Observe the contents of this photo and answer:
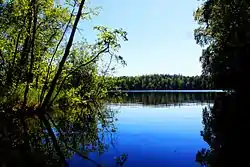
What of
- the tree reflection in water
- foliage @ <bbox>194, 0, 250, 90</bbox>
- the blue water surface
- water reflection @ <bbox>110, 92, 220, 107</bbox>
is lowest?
the blue water surface

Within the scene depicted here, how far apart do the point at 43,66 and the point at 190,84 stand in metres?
152

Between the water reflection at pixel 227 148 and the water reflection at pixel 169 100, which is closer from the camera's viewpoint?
the water reflection at pixel 227 148

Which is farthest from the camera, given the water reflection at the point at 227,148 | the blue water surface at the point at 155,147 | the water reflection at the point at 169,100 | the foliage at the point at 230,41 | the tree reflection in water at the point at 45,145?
the water reflection at the point at 169,100

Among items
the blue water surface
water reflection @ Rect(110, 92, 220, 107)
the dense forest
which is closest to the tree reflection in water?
the blue water surface

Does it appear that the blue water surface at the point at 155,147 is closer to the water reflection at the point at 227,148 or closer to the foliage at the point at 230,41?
the water reflection at the point at 227,148

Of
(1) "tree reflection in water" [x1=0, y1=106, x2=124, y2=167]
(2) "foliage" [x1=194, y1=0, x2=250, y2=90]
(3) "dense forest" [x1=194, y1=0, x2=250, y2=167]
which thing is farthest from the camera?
(2) "foliage" [x1=194, y1=0, x2=250, y2=90]

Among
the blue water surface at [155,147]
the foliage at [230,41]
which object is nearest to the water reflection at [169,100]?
the foliage at [230,41]

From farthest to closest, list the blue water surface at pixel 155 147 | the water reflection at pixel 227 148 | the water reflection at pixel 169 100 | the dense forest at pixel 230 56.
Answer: the water reflection at pixel 169 100, the dense forest at pixel 230 56, the blue water surface at pixel 155 147, the water reflection at pixel 227 148

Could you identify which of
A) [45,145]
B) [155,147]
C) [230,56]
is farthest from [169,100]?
[45,145]

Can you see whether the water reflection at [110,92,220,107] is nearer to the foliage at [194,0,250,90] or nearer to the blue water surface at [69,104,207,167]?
the foliage at [194,0,250,90]

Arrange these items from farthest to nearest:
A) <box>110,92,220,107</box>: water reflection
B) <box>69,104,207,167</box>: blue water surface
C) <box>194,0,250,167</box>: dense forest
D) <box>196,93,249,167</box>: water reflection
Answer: <box>110,92,220,107</box>: water reflection, <box>194,0,250,167</box>: dense forest, <box>69,104,207,167</box>: blue water surface, <box>196,93,249,167</box>: water reflection

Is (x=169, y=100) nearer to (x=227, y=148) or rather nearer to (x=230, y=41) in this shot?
(x=230, y=41)

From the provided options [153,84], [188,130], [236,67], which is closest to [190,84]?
[153,84]

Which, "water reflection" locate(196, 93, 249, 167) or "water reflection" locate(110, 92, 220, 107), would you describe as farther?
"water reflection" locate(110, 92, 220, 107)
